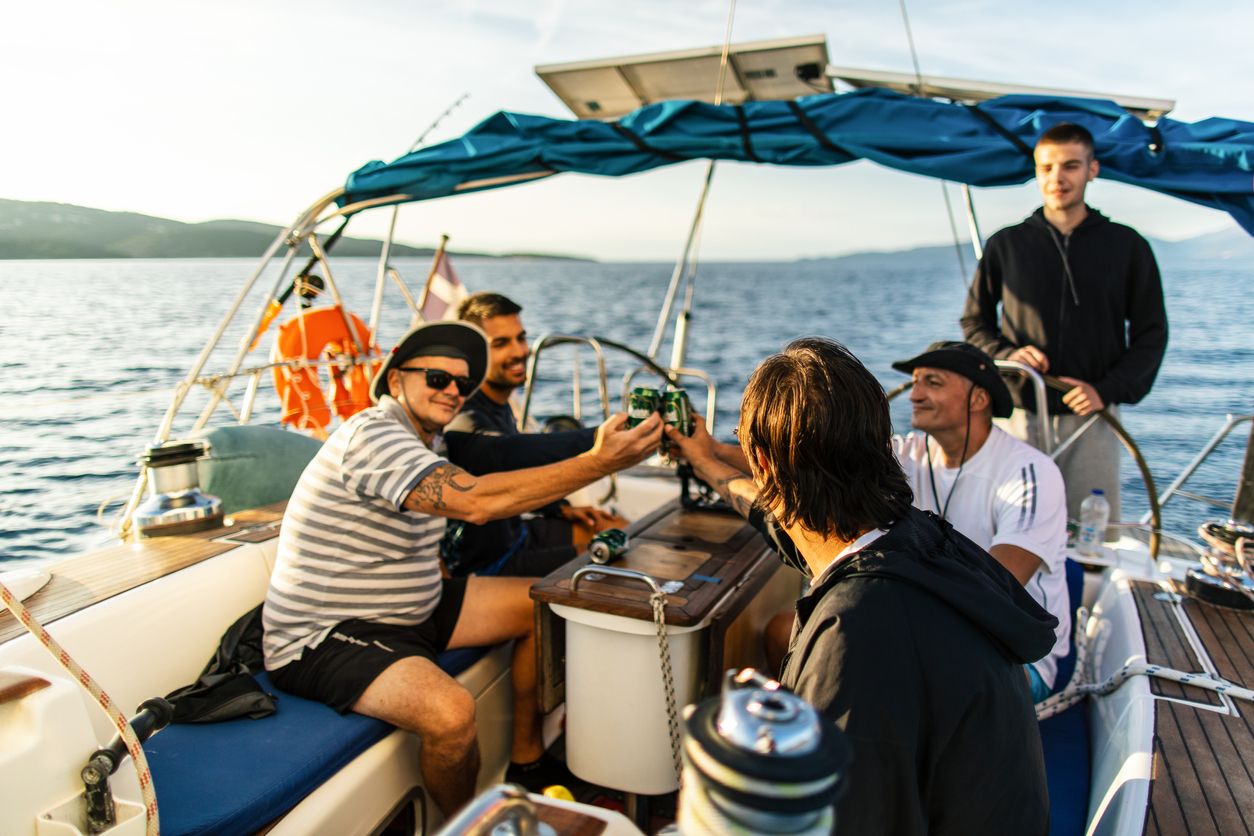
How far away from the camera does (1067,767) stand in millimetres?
1994

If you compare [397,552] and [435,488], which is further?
[397,552]

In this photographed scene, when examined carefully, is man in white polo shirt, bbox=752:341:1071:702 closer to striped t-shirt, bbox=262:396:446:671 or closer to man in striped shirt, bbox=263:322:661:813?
man in striped shirt, bbox=263:322:661:813

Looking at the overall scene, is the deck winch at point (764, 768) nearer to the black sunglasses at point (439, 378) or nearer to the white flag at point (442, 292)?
the black sunglasses at point (439, 378)

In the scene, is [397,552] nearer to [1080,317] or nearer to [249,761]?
[249,761]

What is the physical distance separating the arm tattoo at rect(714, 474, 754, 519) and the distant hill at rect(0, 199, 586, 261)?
2.38 meters

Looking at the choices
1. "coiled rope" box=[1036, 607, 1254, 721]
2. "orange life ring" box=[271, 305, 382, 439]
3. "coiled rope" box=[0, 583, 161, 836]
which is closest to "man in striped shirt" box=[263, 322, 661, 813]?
"coiled rope" box=[0, 583, 161, 836]

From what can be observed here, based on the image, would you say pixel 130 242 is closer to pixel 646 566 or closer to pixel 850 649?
pixel 646 566

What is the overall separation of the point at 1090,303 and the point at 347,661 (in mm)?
2916

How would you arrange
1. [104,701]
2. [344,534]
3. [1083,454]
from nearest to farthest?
[104,701] < [344,534] < [1083,454]

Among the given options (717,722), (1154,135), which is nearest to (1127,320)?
(1154,135)

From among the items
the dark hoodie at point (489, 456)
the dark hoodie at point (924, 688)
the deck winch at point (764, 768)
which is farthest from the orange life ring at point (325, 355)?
the deck winch at point (764, 768)

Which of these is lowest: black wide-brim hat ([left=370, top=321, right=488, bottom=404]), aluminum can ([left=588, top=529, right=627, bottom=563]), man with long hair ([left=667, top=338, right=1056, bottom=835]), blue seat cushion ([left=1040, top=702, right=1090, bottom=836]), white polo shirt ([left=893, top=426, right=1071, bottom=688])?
blue seat cushion ([left=1040, top=702, right=1090, bottom=836])

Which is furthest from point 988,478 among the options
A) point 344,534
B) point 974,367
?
point 344,534

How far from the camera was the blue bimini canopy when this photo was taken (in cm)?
284
